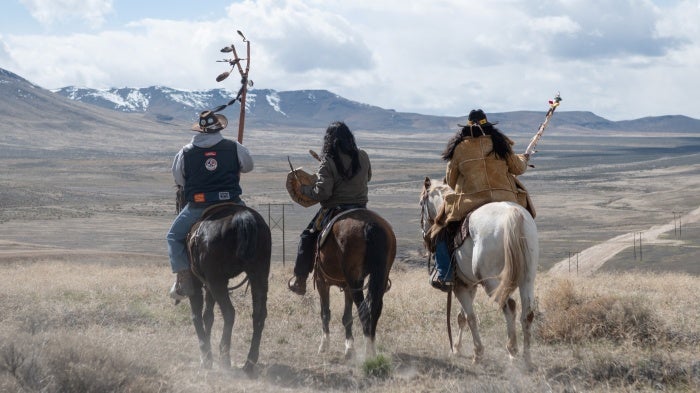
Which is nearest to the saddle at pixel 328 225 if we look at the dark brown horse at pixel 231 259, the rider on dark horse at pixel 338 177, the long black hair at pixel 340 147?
the rider on dark horse at pixel 338 177

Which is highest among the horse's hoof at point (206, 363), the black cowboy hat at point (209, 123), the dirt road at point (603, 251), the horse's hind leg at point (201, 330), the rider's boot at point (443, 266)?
the black cowboy hat at point (209, 123)

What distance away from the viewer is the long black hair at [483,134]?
851 centimetres

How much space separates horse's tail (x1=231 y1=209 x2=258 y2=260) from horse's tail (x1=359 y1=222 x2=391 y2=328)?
42.5 inches

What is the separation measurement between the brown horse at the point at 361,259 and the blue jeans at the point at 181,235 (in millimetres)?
1279

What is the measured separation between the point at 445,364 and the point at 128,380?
321 centimetres

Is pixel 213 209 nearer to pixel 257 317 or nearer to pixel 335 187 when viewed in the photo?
pixel 257 317

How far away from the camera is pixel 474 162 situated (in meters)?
8.48

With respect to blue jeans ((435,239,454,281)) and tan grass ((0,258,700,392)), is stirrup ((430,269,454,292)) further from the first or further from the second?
tan grass ((0,258,700,392))

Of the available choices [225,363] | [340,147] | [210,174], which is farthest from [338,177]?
[225,363]

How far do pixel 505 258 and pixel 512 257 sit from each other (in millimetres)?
58

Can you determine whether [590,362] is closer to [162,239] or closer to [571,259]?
[571,259]

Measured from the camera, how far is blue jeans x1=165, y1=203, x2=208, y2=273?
8695mm

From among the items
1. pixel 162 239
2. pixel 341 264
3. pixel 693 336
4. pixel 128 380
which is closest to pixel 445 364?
pixel 341 264

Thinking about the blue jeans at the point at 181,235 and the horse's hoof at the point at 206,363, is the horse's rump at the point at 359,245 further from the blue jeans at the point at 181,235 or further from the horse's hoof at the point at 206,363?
the horse's hoof at the point at 206,363
